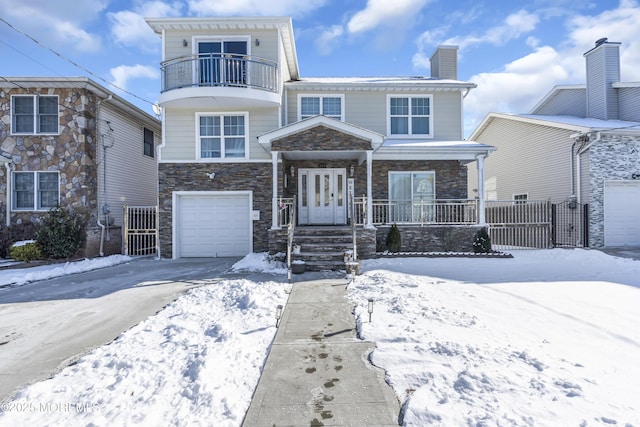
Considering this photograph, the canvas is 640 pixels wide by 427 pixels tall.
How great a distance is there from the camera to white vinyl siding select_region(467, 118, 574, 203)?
1363 centimetres

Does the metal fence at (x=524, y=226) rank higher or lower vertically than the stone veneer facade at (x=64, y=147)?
lower

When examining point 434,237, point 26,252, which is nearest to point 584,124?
point 434,237

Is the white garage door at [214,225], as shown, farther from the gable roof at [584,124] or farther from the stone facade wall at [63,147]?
the gable roof at [584,124]

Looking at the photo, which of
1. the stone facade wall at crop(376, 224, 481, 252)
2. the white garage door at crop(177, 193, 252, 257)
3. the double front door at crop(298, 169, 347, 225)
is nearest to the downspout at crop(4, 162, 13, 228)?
the white garage door at crop(177, 193, 252, 257)

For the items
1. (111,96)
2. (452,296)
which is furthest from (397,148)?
(111,96)

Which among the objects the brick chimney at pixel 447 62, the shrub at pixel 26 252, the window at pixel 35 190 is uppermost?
the brick chimney at pixel 447 62

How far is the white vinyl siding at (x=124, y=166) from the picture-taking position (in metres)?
13.1

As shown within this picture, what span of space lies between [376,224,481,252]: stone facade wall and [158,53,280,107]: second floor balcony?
255 inches

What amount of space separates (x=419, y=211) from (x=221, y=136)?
8.22 metres

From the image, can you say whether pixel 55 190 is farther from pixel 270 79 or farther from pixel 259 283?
pixel 259 283

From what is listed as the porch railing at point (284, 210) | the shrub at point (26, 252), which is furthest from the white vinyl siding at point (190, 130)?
the shrub at point (26, 252)

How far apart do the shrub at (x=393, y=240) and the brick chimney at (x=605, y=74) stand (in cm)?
1160

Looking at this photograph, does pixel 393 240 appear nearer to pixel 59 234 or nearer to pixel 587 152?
pixel 587 152

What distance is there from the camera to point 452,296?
632 centimetres
